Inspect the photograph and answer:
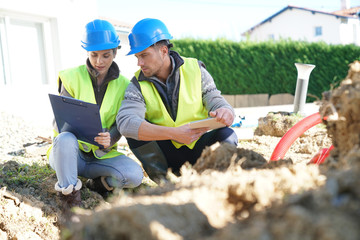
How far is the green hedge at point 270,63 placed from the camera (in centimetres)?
1522

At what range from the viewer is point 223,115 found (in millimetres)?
2848

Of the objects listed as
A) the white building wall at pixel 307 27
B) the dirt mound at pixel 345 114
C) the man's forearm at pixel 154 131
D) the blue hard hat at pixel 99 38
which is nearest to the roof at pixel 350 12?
the white building wall at pixel 307 27

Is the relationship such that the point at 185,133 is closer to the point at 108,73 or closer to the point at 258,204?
the point at 108,73

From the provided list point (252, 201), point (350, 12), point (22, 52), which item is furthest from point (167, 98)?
point (350, 12)

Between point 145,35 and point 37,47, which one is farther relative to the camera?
point 37,47

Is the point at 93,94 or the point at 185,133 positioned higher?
the point at 93,94

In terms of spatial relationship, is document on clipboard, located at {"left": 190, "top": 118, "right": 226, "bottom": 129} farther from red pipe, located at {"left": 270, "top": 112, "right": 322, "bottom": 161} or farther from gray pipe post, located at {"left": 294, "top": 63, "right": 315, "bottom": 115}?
gray pipe post, located at {"left": 294, "top": 63, "right": 315, "bottom": 115}

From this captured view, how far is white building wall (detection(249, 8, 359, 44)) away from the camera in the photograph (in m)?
29.9

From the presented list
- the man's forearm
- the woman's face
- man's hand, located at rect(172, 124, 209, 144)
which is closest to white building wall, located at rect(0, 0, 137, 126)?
the woman's face

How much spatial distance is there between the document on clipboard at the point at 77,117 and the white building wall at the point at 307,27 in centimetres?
2731

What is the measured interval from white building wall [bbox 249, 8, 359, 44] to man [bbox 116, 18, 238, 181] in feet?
88.3

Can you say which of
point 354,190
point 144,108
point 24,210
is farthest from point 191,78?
point 354,190

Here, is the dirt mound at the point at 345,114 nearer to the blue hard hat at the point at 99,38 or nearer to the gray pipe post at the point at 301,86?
the blue hard hat at the point at 99,38

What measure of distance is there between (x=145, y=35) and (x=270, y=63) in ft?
43.5
